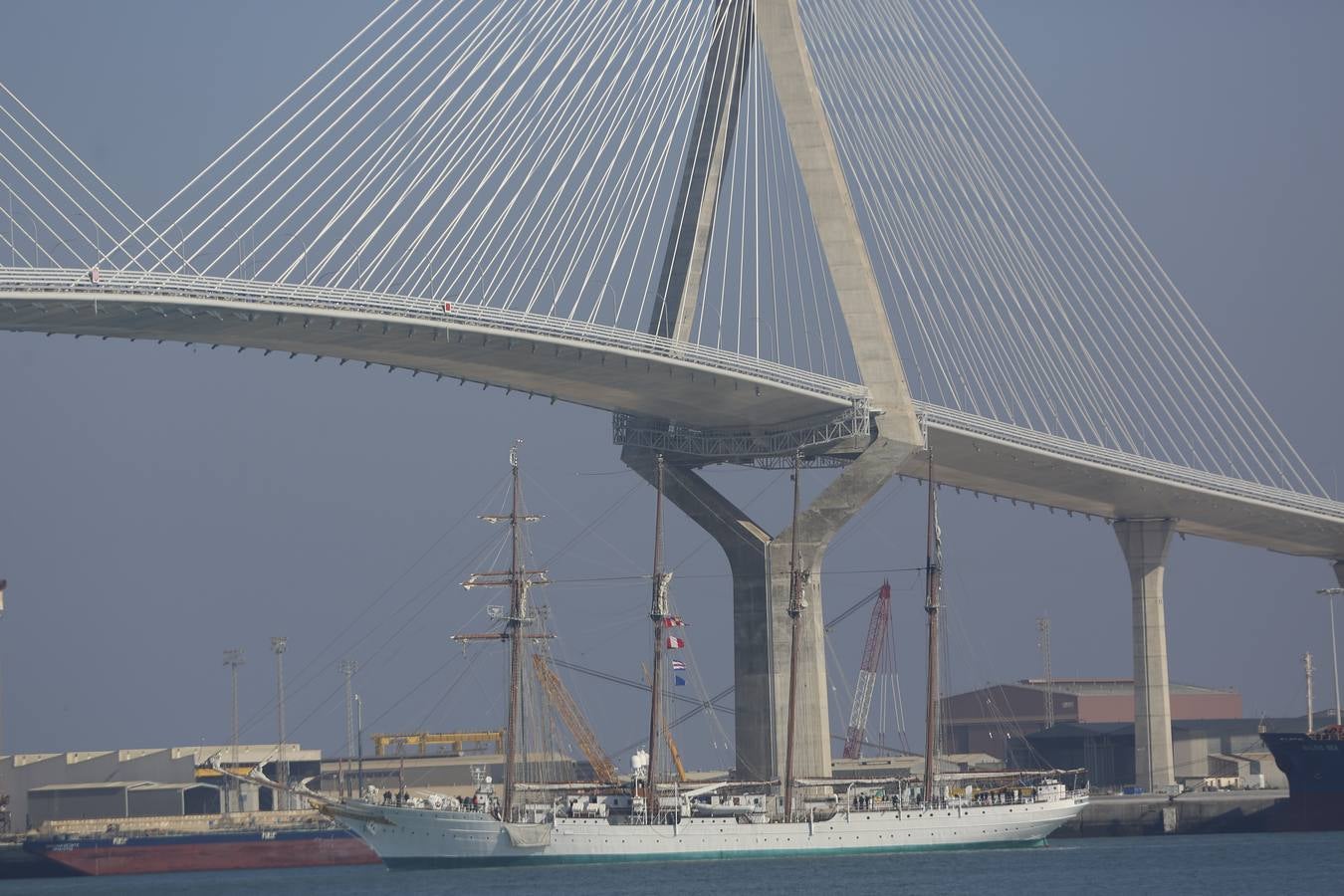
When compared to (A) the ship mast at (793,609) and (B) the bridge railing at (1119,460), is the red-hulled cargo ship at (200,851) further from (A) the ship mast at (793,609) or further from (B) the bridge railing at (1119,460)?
(B) the bridge railing at (1119,460)

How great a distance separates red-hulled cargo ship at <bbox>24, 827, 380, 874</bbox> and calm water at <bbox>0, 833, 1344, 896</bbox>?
189 inches

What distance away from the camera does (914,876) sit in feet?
175

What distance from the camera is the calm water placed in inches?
1960

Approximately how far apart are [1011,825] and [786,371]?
14.9m

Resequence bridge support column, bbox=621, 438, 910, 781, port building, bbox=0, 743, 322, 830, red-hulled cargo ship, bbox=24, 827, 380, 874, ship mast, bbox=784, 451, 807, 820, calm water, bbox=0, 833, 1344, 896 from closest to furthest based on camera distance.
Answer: calm water, bbox=0, 833, 1344, 896, ship mast, bbox=784, 451, 807, 820, bridge support column, bbox=621, 438, 910, 781, red-hulled cargo ship, bbox=24, 827, 380, 874, port building, bbox=0, 743, 322, 830

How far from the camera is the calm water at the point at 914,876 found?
4978 centimetres

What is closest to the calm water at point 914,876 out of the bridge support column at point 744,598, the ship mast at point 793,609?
the ship mast at point 793,609

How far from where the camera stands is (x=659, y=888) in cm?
5112

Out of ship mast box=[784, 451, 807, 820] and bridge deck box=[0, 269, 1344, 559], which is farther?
ship mast box=[784, 451, 807, 820]

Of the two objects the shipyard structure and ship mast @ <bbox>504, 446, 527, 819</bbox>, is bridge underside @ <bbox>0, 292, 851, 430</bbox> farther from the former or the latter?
the shipyard structure

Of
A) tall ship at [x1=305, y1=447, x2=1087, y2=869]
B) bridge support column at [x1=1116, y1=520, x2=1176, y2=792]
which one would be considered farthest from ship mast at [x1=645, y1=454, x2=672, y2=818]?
bridge support column at [x1=1116, y1=520, x2=1176, y2=792]

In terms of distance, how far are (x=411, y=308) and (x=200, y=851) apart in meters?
29.0

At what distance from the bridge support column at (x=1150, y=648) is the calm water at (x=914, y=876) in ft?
42.1

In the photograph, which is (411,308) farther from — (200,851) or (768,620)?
(200,851)
